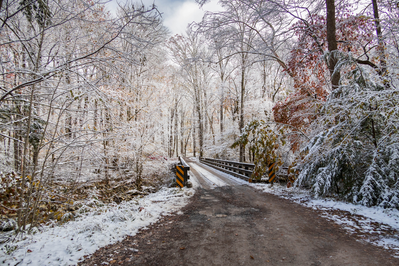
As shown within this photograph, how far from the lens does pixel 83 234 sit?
367 centimetres

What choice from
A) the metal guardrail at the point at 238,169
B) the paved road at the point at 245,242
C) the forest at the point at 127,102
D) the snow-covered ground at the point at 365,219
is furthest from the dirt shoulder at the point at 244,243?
the metal guardrail at the point at 238,169

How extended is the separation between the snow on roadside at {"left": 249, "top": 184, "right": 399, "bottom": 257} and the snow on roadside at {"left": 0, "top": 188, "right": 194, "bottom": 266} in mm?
3848

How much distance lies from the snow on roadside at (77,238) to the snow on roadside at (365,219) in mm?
3848

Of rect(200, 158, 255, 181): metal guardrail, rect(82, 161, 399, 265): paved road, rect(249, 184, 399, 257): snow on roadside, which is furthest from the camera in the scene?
rect(200, 158, 255, 181): metal guardrail

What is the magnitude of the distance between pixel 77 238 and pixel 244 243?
290 cm

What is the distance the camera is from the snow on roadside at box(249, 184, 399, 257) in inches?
129

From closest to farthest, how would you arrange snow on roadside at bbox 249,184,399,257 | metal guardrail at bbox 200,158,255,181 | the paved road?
the paved road → snow on roadside at bbox 249,184,399,257 → metal guardrail at bbox 200,158,255,181

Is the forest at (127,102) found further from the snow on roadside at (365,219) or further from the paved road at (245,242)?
the paved road at (245,242)

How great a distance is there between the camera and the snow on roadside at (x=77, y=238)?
290 centimetres

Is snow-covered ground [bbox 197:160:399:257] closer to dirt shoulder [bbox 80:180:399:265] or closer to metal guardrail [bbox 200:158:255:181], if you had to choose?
dirt shoulder [bbox 80:180:399:265]

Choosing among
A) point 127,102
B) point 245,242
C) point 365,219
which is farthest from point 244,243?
point 127,102

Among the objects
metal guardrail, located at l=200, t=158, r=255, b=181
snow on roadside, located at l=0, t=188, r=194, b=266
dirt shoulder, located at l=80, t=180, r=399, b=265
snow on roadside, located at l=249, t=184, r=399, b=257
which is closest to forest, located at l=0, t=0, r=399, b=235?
snow on roadside, located at l=249, t=184, r=399, b=257

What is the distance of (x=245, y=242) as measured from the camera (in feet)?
11.0

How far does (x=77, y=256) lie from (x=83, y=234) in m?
0.73
